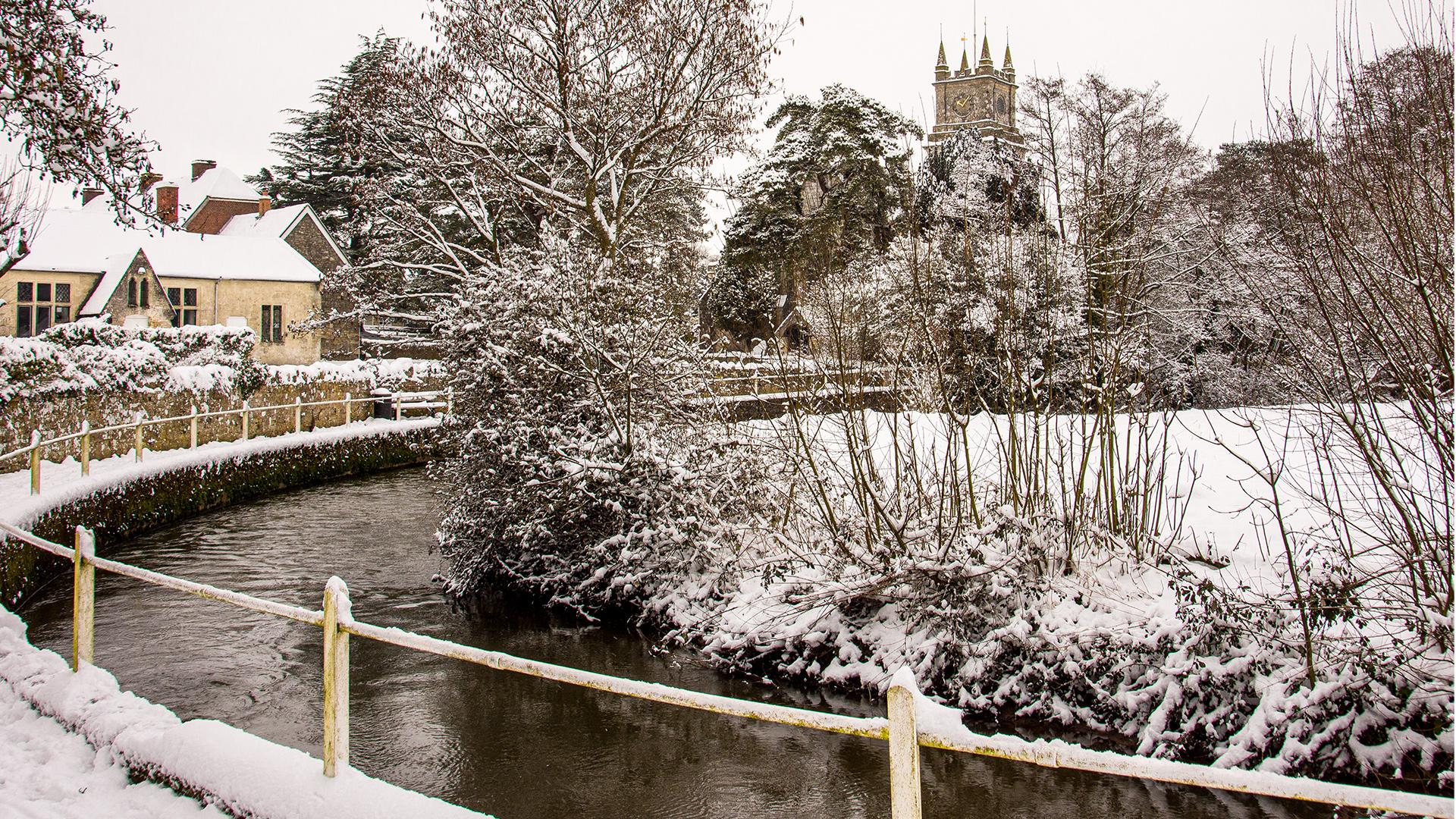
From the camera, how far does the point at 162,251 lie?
39594mm

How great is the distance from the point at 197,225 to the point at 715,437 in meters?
48.1

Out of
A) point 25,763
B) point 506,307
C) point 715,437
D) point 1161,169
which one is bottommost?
point 25,763

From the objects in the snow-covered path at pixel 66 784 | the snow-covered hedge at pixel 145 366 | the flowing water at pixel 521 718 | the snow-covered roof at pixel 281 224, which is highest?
the snow-covered roof at pixel 281 224

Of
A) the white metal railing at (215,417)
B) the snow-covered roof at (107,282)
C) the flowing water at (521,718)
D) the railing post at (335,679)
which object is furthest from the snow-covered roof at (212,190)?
the railing post at (335,679)

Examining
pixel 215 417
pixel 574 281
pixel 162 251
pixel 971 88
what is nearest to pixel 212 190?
pixel 162 251

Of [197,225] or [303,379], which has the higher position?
[197,225]

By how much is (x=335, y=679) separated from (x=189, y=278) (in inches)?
1617

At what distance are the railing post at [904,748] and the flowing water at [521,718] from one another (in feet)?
11.2

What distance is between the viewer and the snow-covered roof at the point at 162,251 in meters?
36.5

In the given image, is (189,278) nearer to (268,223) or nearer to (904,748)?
(268,223)

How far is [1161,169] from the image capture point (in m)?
23.8

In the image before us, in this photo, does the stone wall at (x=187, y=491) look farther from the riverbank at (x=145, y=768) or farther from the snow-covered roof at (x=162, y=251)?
the snow-covered roof at (x=162, y=251)

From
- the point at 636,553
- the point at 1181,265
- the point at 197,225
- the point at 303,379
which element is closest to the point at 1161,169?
the point at 1181,265

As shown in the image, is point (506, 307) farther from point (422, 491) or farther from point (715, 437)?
point (422, 491)
